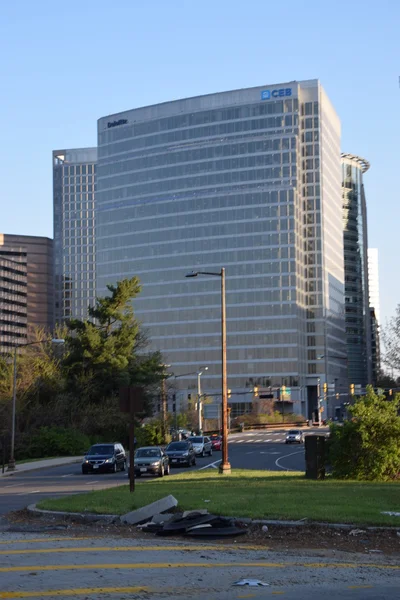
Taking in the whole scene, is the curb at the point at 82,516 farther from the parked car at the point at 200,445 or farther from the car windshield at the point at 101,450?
the parked car at the point at 200,445

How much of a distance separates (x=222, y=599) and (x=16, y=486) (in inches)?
1075

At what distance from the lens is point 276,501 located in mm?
19422

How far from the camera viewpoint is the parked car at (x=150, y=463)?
39688 millimetres

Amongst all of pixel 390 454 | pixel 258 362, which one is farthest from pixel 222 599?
pixel 258 362

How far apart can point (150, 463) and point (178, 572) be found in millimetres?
28313

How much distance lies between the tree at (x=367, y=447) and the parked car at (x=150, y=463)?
12.3 metres

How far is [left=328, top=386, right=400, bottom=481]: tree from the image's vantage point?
93.0ft

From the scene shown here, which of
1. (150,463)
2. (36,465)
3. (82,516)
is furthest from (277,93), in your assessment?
(82,516)

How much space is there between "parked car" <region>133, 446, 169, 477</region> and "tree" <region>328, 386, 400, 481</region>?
12.3 meters

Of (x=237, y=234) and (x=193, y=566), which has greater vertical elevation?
(x=237, y=234)

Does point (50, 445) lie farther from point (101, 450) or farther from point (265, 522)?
point (265, 522)

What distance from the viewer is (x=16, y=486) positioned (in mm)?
35781

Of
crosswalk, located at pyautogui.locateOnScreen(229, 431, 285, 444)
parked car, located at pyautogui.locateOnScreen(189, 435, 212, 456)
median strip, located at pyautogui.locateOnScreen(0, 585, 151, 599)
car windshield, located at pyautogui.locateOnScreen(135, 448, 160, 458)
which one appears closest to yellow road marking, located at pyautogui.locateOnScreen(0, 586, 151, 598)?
median strip, located at pyautogui.locateOnScreen(0, 585, 151, 599)

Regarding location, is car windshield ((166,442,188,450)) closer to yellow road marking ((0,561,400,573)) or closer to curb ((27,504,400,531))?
curb ((27,504,400,531))
